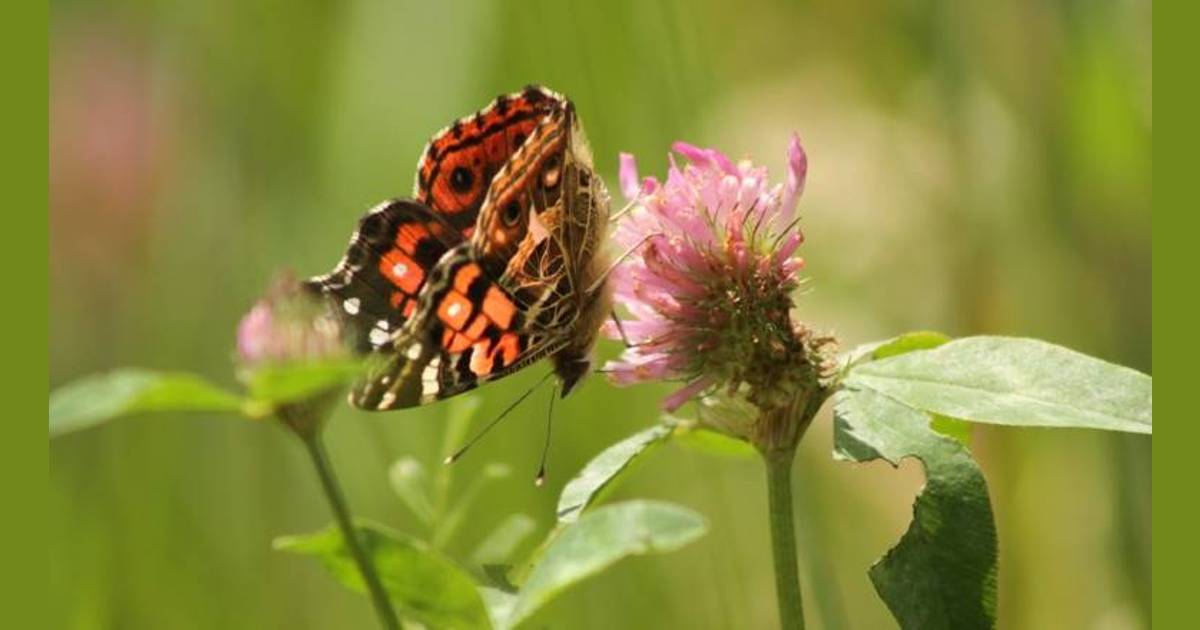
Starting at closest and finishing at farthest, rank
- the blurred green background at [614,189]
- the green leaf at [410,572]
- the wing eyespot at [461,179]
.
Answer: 1. the green leaf at [410,572]
2. the wing eyespot at [461,179]
3. the blurred green background at [614,189]

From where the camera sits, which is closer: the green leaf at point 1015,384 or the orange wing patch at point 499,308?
the green leaf at point 1015,384

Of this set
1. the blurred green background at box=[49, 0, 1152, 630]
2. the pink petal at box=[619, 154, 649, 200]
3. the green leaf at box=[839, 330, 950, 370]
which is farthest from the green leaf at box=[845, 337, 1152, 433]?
the blurred green background at box=[49, 0, 1152, 630]

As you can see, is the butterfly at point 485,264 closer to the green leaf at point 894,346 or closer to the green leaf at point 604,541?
the green leaf at point 894,346

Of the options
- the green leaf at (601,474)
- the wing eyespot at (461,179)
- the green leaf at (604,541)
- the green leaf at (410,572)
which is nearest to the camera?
the green leaf at (604,541)

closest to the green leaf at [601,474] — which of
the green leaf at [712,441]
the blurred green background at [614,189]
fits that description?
the green leaf at [712,441]

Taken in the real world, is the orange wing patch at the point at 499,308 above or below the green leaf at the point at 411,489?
above

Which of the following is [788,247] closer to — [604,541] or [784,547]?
[784,547]

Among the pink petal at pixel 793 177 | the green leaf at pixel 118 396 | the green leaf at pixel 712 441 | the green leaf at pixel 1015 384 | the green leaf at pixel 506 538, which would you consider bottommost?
the green leaf at pixel 506 538
